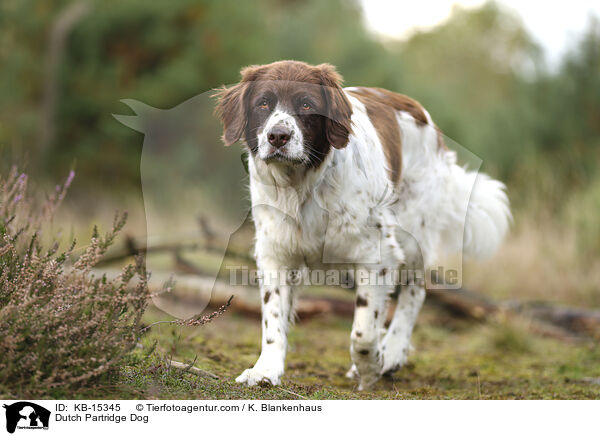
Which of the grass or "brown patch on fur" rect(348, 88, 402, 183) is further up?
"brown patch on fur" rect(348, 88, 402, 183)

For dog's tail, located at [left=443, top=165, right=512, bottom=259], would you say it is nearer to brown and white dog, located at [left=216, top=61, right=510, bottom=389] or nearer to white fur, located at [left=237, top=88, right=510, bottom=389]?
brown and white dog, located at [left=216, top=61, right=510, bottom=389]

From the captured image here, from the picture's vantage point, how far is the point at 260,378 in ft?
11.0

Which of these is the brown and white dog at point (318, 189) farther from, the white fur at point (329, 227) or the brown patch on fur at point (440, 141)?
the brown patch on fur at point (440, 141)

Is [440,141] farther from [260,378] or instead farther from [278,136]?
[260,378]

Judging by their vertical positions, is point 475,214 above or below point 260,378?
above

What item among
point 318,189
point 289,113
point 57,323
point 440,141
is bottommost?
point 57,323

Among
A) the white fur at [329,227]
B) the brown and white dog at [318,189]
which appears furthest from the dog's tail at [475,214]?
the white fur at [329,227]

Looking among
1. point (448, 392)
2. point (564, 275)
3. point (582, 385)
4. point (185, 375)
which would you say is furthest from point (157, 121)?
point (564, 275)

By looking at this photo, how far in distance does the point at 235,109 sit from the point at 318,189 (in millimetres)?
634

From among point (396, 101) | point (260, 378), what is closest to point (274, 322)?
point (260, 378)

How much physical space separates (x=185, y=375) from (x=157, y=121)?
165 centimetres

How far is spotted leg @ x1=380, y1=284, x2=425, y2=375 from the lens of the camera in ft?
14.3
